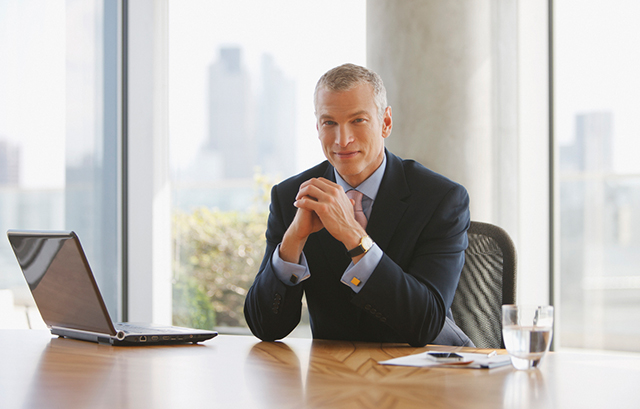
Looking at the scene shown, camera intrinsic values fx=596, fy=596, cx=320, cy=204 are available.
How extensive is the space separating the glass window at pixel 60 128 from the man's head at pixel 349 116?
6.84 feet

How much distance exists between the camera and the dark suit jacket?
147 cm

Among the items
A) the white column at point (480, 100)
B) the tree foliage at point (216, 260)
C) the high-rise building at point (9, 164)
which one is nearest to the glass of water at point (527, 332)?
the white column at point (480, 100)

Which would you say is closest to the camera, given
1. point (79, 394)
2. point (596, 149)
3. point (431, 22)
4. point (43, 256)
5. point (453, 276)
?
point (79, 394)

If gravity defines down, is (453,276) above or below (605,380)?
above

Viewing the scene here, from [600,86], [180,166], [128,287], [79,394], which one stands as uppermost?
[600,86]

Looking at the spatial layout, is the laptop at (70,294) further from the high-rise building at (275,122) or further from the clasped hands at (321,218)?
the high-rise building at (275,122)

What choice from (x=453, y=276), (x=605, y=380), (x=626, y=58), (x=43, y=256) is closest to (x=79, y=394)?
(x=43, y=256)

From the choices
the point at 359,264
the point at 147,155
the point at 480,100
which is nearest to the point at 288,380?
the point at 359,264

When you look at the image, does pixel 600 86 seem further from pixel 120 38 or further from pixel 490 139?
pixel 120 38

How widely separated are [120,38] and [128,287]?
1.59m

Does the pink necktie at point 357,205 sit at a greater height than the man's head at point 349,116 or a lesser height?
lesser

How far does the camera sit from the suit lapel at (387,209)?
165 centimetres

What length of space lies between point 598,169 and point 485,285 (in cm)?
171

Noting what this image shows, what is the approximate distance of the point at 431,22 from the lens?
9.48 ft
